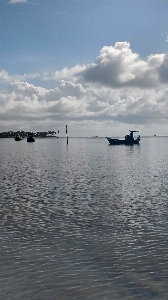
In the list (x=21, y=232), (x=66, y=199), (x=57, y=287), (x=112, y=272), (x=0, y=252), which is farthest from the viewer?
(x=66, y=199)

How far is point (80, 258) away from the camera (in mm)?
12891

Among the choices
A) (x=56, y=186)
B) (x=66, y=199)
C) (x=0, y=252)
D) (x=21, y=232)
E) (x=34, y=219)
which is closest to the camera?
(x=0, y=252)

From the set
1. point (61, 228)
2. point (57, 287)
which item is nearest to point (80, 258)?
point (57, 287)

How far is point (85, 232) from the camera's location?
16.5 metres

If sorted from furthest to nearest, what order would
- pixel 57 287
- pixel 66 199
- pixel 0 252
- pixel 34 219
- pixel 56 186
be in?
pixel 56 186, pixel 66 199, pixel 34 219, pixel 0 252, pixel 57 287

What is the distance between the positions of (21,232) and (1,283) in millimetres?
5880

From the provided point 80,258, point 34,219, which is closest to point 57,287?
point 80,258

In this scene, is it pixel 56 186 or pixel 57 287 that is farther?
pixel 56 186

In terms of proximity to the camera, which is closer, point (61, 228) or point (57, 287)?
point (57, 287)

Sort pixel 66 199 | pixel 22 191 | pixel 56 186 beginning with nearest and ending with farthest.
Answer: pixel 66 199, pixel 22 191, pixel 56 186

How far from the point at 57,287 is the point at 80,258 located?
8.41 ft

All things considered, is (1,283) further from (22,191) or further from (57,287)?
(22,191)

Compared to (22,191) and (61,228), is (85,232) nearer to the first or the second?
(61,228)

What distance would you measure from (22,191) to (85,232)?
14161mm
